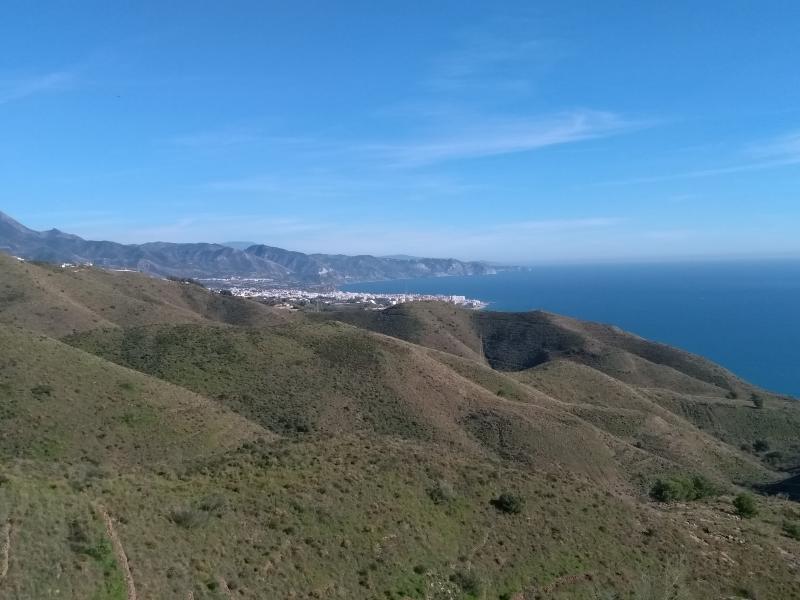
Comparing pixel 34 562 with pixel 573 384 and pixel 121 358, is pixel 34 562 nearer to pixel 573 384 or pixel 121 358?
pixel 121 358

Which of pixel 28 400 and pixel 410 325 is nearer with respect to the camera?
pixel 28 400

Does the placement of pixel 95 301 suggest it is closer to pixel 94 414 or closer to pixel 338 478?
pixel 94 414

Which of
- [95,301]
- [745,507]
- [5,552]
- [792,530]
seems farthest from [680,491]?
[95,301]

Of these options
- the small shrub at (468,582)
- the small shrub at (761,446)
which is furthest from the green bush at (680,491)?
the small shrub at (761,446)

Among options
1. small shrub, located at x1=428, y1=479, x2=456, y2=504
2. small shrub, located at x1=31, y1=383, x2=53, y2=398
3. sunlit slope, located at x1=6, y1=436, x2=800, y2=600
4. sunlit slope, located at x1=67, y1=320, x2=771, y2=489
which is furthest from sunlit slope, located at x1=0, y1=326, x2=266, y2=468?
small shrub, located at x1=428, y1=479, x2=456, y2=504

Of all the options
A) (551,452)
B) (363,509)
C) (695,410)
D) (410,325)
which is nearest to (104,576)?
(363,509)

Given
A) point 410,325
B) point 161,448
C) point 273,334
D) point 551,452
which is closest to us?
point 161,448

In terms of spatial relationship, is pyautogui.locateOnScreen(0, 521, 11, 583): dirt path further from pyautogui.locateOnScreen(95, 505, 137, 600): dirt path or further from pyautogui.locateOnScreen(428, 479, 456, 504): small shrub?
pyautogui.locateOnScreen(428, 479, 456, 504): small shrub

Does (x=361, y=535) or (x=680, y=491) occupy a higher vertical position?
(x=361, y=535)
